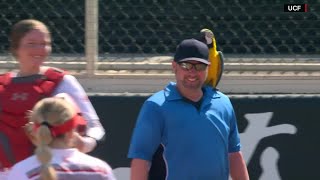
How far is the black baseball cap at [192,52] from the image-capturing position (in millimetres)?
4195

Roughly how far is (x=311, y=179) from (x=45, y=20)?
2415mm

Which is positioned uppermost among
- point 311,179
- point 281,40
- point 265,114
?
point 281,40

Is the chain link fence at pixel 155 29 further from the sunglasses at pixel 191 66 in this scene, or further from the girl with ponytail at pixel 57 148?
the girl with ponytail at pixel 57 148

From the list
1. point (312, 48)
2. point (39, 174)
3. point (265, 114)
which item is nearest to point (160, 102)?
point (39, 174)

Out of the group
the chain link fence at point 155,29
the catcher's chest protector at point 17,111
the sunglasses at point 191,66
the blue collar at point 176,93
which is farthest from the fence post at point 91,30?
the catcher's chest protector at point 17,111

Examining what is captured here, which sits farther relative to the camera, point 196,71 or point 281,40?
point 281,40

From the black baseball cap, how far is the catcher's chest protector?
0.70 metres

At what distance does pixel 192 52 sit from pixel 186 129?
398mm

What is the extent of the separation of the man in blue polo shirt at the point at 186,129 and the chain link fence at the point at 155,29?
78.2 inches

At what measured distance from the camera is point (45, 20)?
6512 millimetres

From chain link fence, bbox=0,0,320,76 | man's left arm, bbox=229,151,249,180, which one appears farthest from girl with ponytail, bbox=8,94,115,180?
chain link fence, bbox=0,0,320,76

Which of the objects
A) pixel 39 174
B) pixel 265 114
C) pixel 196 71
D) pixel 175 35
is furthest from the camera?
pixel 175 35

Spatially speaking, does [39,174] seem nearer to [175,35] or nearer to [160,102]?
[160,102]

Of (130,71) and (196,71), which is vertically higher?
(196,71)
